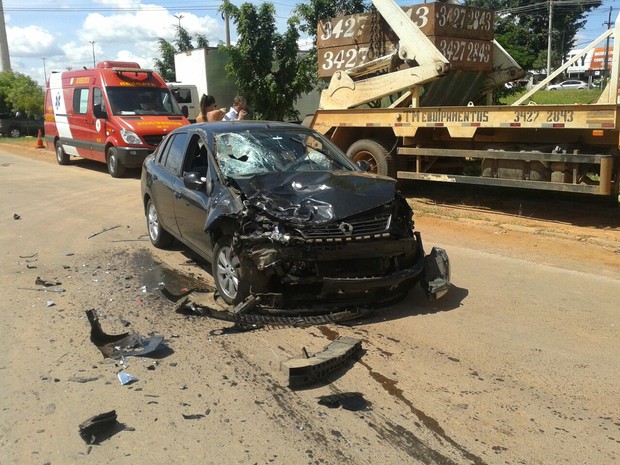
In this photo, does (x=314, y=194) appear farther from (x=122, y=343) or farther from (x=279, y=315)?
(x=122, y=343)

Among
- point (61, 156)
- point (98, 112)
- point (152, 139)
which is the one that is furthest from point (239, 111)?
point (61, 156)

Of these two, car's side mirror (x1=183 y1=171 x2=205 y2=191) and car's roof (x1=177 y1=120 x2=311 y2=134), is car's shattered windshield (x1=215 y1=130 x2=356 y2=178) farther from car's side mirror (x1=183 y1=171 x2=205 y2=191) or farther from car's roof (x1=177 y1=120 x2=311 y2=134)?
car's side mirror (x1=183 y1=171 x2=205 y2=191)

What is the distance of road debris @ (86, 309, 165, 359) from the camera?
4426mm

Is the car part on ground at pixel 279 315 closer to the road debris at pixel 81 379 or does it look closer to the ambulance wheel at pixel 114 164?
the road debris at pixel 81 379

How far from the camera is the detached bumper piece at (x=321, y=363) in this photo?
3902mm

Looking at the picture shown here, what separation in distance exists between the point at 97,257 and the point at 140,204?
4.19 m

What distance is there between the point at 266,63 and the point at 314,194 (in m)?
19.5

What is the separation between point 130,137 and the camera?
1502 cm

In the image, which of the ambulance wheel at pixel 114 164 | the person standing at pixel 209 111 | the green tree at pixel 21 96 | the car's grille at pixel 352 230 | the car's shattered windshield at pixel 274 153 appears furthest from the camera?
the green tree at pixel 21 96

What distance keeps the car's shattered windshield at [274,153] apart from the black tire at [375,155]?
14.4ft

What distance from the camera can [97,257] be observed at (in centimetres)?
738

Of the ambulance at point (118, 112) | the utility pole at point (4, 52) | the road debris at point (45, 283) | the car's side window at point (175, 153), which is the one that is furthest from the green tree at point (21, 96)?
the road debris at point (45, 283)

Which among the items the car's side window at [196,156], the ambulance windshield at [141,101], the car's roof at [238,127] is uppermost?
the ambulance windshield at [141,101]

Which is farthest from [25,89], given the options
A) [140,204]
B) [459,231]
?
[459,231]
